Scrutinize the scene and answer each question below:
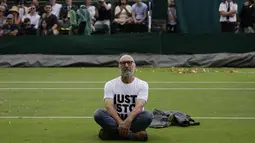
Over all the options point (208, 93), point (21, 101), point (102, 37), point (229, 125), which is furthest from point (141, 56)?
point (229, 125)

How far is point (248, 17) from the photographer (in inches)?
902

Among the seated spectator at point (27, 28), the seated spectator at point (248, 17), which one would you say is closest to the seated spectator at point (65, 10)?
the seated spectator at point (27, 28)

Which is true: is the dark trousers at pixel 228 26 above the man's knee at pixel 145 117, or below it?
below

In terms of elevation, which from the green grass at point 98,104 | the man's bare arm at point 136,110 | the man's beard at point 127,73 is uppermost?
the man's beard at point 127,73

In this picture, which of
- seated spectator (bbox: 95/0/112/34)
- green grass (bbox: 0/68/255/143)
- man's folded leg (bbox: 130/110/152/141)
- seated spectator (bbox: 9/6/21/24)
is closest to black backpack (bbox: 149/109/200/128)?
green grass (bbox: 0/68/255/143)

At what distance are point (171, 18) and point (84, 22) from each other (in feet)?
10.2

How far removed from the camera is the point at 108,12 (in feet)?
76.3

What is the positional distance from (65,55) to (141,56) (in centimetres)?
260

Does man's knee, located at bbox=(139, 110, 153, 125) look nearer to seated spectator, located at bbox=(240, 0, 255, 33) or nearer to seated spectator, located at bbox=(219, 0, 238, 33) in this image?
seated spectator, located at bbox=(219, 0, 238, 33)

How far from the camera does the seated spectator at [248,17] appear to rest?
74.8 feet

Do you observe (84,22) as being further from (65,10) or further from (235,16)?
(235,16)

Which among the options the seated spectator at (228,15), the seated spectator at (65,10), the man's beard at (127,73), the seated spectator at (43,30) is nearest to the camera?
the man's beard at (127,73)

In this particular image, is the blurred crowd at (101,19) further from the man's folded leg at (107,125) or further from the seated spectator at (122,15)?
the man's folded leg at (107,125)

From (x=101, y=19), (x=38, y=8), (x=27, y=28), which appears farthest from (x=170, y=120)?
(x=38, y=8)
